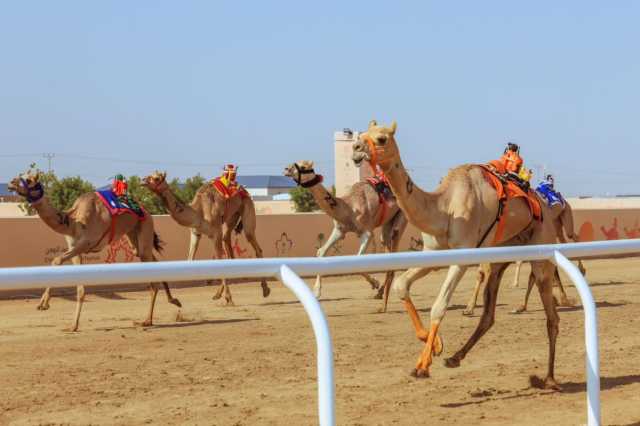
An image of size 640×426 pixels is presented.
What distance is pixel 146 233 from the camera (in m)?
15.4

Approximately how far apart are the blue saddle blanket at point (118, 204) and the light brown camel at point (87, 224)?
58 mm

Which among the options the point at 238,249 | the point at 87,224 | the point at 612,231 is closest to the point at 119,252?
the point at 238,249

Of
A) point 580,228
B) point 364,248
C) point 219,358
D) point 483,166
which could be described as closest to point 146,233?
point 364,248

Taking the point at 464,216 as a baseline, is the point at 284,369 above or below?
below

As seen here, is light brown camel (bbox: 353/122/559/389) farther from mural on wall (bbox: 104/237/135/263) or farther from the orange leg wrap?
mural on wall (bbox: 104/237/135/263)

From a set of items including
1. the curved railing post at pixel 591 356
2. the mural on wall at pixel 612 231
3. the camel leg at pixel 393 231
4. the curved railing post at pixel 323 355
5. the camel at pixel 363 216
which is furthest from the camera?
the mural on wall at pixel 612 231

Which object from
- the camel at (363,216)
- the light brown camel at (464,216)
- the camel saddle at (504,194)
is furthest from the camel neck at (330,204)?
the light brown camel at (464,216)

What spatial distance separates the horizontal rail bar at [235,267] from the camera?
13.3ft

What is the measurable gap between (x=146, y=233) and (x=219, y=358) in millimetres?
5089

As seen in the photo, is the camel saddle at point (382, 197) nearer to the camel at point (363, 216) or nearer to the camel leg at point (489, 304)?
the camel at point (363, 216)

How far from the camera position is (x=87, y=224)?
1505 cm

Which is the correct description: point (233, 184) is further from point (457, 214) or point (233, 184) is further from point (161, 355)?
point (457, 214)

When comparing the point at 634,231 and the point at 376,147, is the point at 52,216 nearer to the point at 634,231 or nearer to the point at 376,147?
the point at 376,147

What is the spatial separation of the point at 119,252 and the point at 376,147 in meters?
13.7
